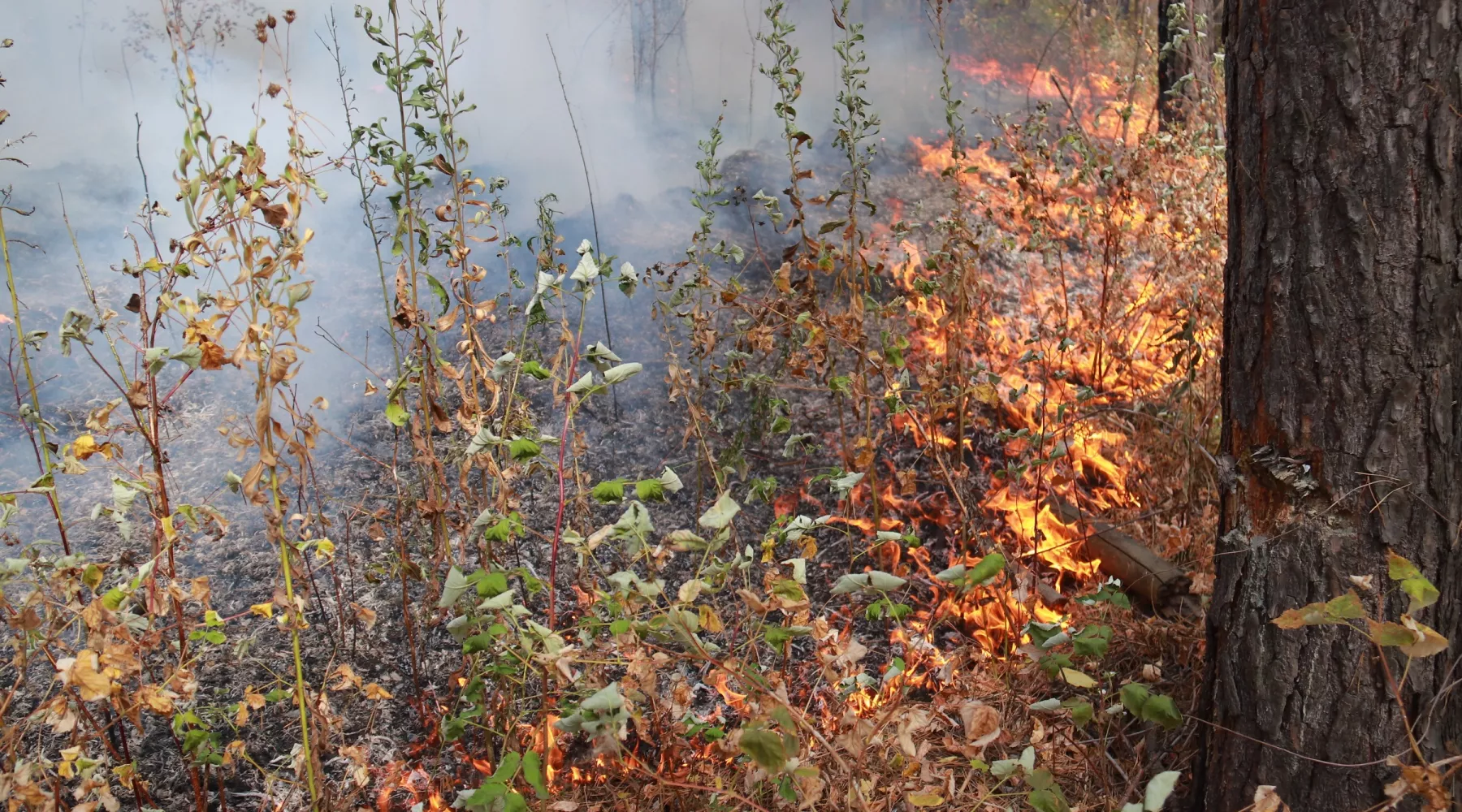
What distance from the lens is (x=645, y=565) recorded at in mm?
2857

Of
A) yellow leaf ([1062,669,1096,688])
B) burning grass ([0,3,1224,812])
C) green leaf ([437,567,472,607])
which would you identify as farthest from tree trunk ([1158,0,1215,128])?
green leaf ([437,567,472,607])

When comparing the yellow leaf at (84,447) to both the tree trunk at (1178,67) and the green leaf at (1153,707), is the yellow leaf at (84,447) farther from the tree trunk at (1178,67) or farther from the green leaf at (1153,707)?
the tree trunk at (1178,67)

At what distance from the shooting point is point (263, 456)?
1490 mm

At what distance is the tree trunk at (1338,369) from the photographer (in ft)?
4.76

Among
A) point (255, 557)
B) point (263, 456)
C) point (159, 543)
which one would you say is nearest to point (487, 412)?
point (263, 456)

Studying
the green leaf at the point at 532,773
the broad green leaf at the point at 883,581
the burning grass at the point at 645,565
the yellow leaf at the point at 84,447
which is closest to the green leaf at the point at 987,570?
the burning grass at the point at 645,565

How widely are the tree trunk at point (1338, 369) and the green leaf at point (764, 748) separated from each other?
2.91 ft

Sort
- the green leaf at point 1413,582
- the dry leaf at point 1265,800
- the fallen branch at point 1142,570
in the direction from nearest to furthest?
the green leaf at point 1413,582 → the dry leaf at point 1265,800 → the fallen branch at point 1142,570

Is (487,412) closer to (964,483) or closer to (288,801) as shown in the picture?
(288,801)

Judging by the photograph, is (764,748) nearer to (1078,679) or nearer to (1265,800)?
(1078,679)

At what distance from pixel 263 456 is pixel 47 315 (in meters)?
2.90

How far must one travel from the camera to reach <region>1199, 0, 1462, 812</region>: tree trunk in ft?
4.76

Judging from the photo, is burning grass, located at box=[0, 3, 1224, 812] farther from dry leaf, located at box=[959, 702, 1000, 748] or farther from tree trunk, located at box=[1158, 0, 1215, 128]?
tree trunk, located at box=[1158, 0, 1215, 128]

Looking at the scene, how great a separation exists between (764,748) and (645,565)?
1.53 meters
